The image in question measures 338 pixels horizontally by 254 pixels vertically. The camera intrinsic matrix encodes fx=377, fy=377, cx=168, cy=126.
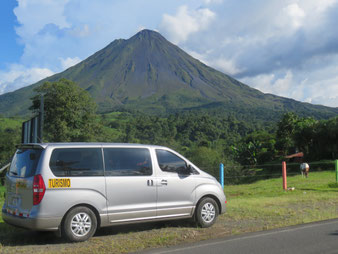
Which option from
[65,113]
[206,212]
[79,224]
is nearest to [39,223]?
[79,224]

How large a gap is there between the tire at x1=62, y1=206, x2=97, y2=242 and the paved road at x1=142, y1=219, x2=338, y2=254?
126cm

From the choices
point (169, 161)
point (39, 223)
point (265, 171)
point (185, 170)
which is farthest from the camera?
point (265, 171)

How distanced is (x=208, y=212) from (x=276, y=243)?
1733 mm

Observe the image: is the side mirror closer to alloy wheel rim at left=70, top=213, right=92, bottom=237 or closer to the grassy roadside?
the grassy roadside

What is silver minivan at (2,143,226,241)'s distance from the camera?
617 centimetres

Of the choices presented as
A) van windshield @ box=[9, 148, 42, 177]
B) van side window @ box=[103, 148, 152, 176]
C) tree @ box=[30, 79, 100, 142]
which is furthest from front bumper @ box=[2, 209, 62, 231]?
tree @ box=[30, 79, 100, 142]

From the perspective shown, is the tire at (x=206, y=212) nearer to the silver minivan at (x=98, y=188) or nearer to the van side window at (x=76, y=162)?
the silver minivan at (x=98, y=188)

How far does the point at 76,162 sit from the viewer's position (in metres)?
6.56

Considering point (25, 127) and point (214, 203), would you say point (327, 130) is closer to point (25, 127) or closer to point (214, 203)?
point (25, 127)

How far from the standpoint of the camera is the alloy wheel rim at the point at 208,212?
769 cm

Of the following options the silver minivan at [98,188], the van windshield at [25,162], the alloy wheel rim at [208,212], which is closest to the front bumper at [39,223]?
the silver minivan at [98,188]

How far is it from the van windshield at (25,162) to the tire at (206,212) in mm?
3298

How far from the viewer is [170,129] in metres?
117

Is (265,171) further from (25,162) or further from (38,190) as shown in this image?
(38,190)
